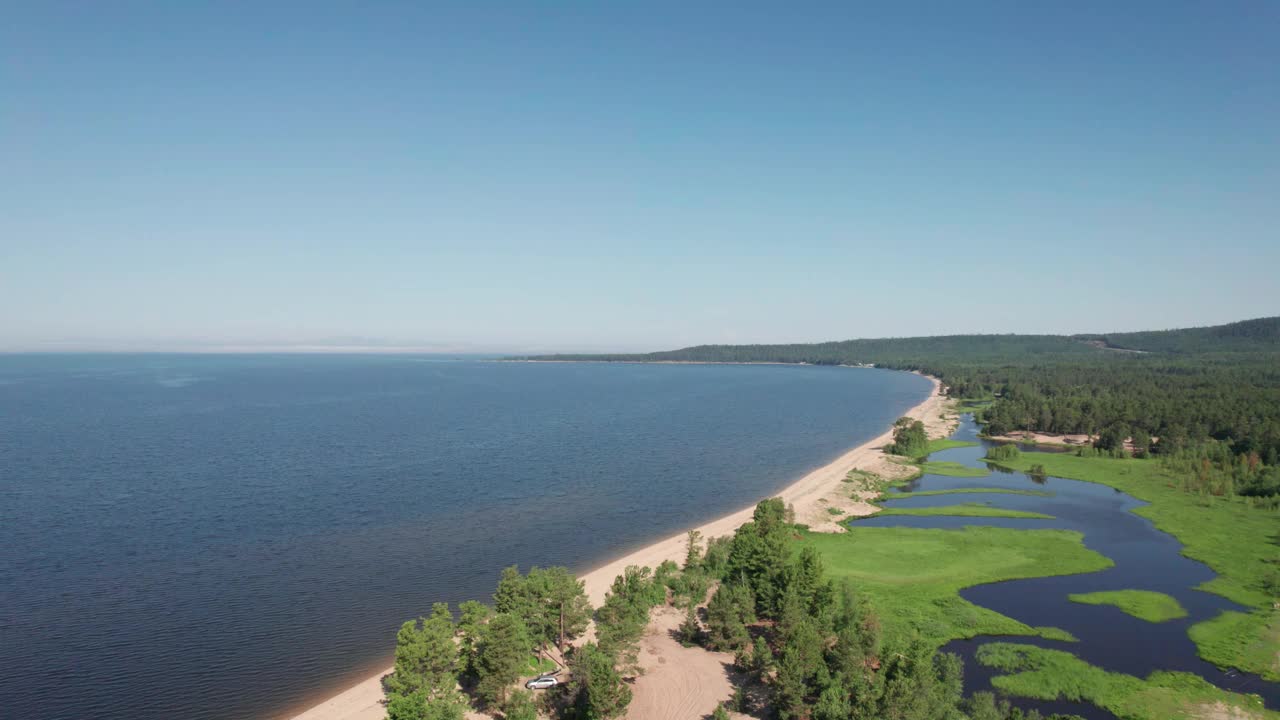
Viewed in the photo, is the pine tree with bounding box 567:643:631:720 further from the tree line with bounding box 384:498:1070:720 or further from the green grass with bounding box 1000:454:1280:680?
the green grass with bounding box 1000:454:1280:680

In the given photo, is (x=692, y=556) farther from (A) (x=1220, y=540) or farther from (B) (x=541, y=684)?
(A) (x=1220, y=540)

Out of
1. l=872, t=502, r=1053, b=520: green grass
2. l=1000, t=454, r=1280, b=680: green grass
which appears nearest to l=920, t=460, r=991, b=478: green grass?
l=1000, t=454, r=1280, b=680: green grass

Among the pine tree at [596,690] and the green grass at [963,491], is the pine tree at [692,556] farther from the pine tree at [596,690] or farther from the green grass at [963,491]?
the green grass at [963,491]

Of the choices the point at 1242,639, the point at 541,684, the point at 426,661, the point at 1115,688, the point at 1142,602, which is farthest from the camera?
the point at 1142,602

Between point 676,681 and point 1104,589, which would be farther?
point 1104,589

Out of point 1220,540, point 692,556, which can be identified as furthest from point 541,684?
point 1220,540

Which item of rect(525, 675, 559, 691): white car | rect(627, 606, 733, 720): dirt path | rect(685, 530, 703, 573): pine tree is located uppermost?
rect(685, 530, 703, 573): pine tree
